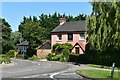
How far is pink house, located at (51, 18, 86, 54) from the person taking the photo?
5839 centimetres

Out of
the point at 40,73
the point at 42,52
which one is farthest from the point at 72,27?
the point at 40,73

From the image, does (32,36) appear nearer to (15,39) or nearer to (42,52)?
(42,52)

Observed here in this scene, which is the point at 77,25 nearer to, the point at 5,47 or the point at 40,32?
the point at 40,32

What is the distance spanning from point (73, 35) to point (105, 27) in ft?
83.6

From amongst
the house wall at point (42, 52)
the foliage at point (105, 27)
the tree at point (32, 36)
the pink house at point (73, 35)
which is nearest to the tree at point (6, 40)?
the tree at point (32, 36)

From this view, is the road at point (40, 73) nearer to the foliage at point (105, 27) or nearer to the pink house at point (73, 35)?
the foliage at point (105, 27)

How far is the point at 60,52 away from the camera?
61.2 meters

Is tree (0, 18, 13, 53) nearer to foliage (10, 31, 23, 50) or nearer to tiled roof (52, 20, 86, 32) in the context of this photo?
foliage (10, 31, 23, 50)

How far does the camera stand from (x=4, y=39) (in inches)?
3457

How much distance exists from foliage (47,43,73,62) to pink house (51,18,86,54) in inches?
56.3

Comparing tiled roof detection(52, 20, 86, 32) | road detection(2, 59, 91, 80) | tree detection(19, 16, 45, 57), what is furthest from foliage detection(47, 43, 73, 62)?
road detection(2, 59, 91, 80)

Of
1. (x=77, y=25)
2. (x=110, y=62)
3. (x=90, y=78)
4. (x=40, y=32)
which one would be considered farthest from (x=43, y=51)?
(x=90, y=78)

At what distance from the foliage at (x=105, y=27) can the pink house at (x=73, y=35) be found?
61.5 feet

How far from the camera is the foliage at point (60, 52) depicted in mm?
53125
